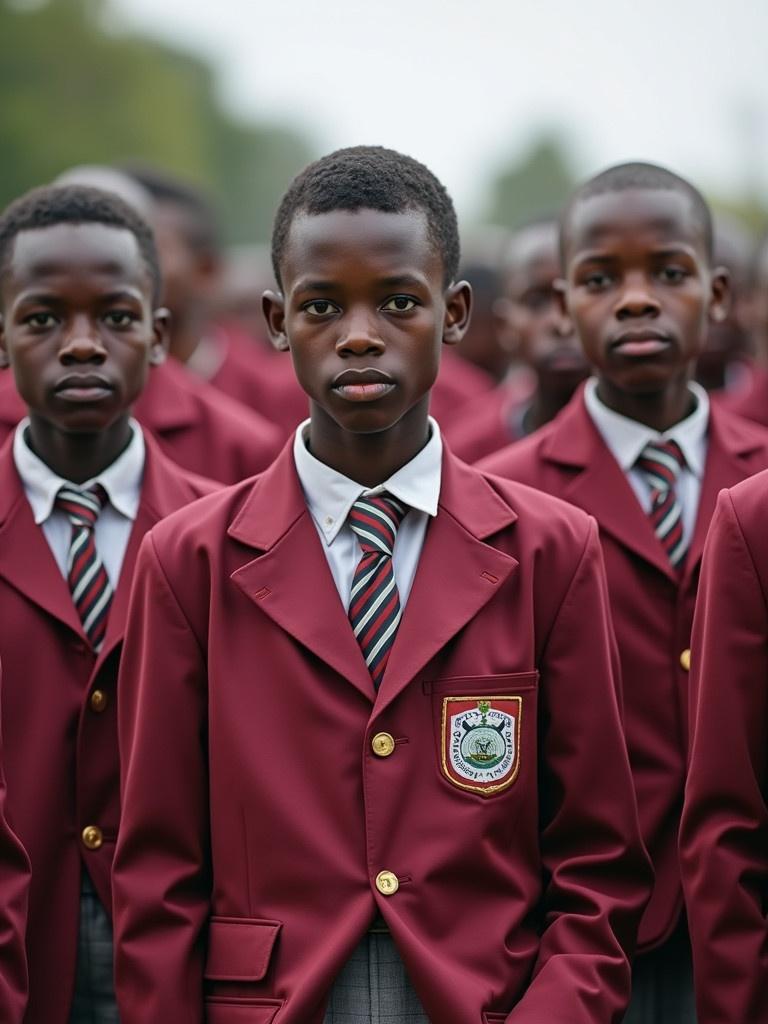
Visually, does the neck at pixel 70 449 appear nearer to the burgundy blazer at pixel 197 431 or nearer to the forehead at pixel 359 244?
the burgundy blazer at pixel 197 431

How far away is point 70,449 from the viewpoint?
379cm

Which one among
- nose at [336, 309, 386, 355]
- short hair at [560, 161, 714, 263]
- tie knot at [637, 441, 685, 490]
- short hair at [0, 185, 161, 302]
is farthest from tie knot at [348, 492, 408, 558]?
short hair at [560, 161, 714, 263]

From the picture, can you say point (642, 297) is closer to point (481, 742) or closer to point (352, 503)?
point (352, 503)

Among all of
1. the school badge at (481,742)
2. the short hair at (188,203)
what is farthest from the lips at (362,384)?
the short hair at (188,203)

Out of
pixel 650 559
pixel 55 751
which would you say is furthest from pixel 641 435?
pixel 55 751

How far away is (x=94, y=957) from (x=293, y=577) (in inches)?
38.0

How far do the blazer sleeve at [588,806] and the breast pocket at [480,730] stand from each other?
9cm

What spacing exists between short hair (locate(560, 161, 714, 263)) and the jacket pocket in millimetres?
2157

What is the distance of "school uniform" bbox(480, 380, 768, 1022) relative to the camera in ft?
11.4

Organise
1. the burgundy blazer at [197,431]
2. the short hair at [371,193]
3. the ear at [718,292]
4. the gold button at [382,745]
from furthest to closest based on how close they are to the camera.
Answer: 1. the burgundy blazer at [197,431]
2. the ear at [718,292]
3. the short hair at [371,193]
4. the gold button at [382,745]

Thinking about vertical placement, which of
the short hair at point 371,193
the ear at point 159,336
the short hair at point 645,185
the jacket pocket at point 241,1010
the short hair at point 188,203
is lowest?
the jacket pocket at point 241,1010

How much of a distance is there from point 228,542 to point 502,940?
35.1 inches

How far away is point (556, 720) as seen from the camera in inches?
120

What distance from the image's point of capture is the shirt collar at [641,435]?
3.89 metres
